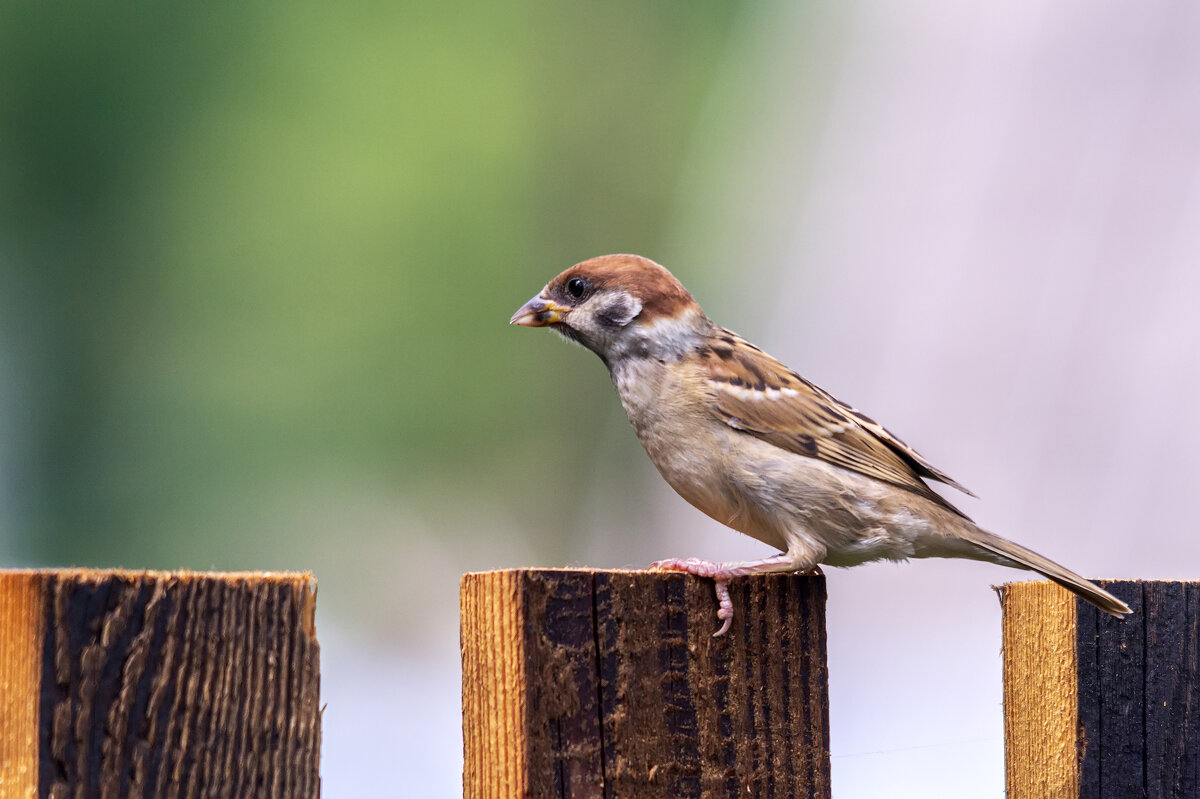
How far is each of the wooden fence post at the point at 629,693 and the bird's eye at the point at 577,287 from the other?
1.38 m

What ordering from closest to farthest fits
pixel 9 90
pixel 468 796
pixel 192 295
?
pixel 468 796 < pixel 9 90 < pixel 192 295

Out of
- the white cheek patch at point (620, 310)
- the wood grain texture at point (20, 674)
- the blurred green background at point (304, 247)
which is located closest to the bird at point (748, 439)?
the white cheek patch at point (620, 310)

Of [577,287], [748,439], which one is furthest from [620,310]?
[748,439]

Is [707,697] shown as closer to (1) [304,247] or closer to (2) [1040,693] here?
(2) [1040,693]

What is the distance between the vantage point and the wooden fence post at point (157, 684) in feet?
3.83

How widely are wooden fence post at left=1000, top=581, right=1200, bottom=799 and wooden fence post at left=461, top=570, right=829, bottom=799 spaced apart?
476mm

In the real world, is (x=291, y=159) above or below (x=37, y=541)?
above

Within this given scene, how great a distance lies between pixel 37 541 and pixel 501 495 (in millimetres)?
1934

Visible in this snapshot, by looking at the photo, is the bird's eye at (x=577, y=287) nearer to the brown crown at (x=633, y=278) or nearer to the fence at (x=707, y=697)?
the brown crown at (x=633, y=278)

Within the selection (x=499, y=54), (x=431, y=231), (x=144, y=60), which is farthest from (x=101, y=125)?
(x=499, y=54)

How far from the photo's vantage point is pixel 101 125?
15.8ft

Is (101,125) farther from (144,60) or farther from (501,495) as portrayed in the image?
(501,495)

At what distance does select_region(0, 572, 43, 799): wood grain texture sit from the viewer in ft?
3.82

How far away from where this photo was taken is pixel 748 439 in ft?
9.11
